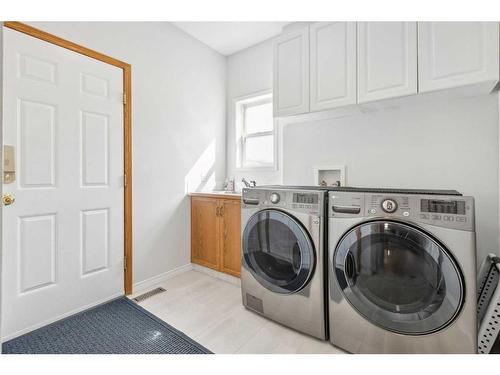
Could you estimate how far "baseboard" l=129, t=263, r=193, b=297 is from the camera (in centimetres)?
231

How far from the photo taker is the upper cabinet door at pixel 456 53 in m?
1.44

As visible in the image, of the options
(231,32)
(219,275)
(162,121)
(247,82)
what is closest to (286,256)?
(219,275)

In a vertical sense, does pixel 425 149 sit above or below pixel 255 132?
below

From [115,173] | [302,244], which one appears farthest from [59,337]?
[302,244]

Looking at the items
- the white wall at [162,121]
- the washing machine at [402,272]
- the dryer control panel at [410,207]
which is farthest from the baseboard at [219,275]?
the dryer control panel at [410,207]

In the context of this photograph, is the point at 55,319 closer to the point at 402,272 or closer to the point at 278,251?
the point at 278,251

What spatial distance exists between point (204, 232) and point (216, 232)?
18cm

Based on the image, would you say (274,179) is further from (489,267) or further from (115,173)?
(489,267)

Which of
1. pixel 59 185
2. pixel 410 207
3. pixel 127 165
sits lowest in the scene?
pixel 410 207

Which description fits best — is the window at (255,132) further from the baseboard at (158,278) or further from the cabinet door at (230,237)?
the baseboard at (158,278)

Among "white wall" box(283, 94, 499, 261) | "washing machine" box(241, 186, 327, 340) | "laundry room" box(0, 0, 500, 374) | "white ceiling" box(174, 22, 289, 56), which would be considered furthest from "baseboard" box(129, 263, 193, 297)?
"white ceiling" box(174, 22, 289, 56)

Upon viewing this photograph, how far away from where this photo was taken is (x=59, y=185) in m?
1.84

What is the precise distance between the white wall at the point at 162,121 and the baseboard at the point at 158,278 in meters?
0.04

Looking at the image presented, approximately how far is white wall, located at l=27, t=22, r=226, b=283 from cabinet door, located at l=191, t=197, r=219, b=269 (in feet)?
0.27
